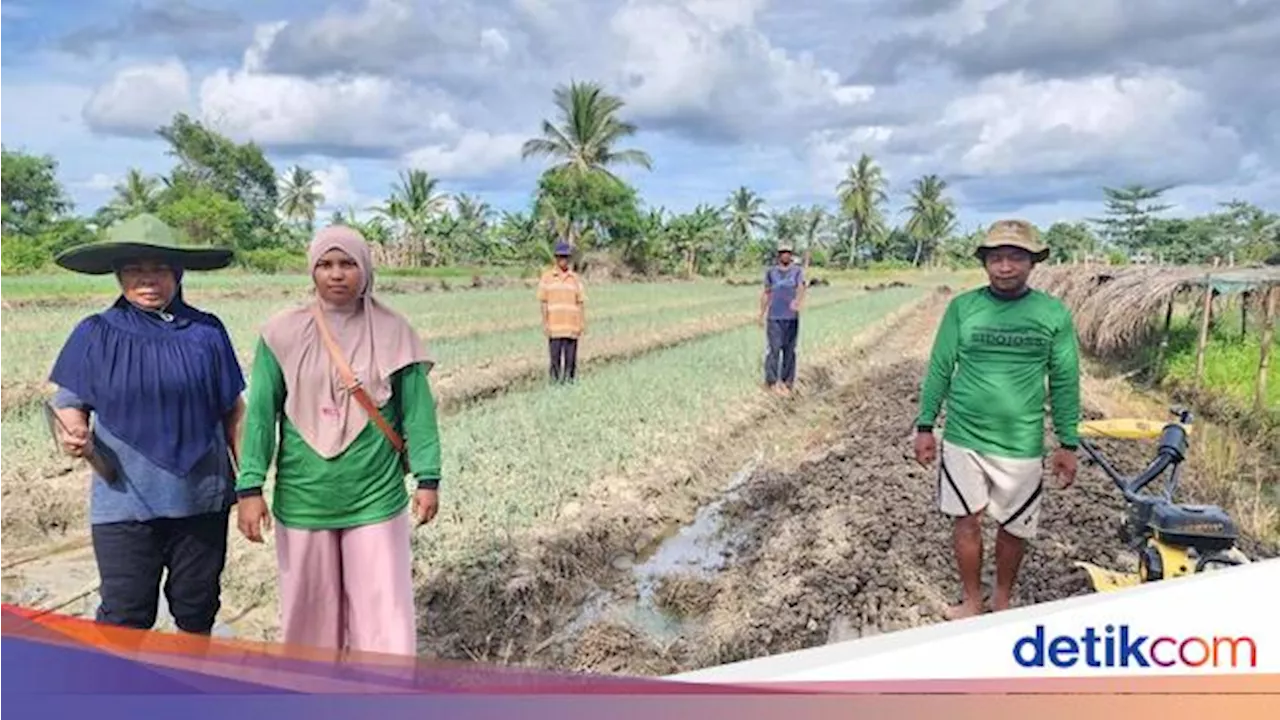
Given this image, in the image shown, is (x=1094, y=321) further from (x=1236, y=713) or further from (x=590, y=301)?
(x=1236, y=713)

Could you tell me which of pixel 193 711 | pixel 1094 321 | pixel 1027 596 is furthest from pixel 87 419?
pixel 1094 321

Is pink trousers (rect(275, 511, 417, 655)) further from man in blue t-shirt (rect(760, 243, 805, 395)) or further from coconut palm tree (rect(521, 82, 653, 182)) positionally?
man in blue t-shirt (rect(760, 243, 805, 395))

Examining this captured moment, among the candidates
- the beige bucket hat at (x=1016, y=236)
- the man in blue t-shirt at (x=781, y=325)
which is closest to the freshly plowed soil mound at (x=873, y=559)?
the beige bucket hat at (x=1016, y=236)

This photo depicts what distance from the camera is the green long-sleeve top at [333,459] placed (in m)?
1.99

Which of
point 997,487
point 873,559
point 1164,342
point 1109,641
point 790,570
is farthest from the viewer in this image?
point 1164,342

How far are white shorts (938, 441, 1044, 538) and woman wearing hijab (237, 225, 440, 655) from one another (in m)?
1.31

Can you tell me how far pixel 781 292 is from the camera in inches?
243

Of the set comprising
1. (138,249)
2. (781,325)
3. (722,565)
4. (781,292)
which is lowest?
(722,565)

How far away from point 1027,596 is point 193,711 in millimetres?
2043

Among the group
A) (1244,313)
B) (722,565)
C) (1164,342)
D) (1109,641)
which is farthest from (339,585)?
(1164,342)

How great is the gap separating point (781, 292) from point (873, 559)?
3.31m

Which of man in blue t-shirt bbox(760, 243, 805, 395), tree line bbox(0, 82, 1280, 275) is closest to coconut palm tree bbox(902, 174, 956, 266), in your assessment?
tree line bbox(0, 82, 1280, 275)

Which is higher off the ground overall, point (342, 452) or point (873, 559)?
point (342, 452)

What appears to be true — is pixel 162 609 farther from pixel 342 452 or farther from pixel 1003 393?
pixel 1003 393
